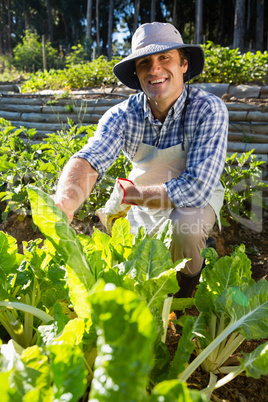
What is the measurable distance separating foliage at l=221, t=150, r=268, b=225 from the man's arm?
1571mm

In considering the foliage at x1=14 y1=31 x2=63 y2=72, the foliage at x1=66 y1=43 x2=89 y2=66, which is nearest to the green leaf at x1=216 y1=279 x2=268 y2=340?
the foliage at x1=66 y1=43 x2=89 y2=66

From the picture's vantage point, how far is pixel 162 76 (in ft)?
6.84

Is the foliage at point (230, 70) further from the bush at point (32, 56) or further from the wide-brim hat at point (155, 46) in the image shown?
the bush at point (32, 56)

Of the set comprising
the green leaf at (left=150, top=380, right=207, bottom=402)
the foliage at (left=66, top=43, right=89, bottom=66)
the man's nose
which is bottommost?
the green leaf at (left=150, top=380, right=207, bottom=402)

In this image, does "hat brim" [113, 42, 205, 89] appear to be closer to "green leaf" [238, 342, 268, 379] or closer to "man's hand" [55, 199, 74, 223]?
"man's hand" [55, 199, 74, 223]

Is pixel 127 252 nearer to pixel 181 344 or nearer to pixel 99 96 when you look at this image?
pixel 181 344

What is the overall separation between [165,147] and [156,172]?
17 cm

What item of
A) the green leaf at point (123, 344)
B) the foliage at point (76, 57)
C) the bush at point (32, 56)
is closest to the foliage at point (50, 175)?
the green leaf at point (123, 344)

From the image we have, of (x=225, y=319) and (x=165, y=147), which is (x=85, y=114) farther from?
(x=225, y=319)

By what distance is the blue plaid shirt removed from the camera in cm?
190

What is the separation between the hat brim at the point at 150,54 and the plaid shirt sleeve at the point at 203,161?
36cm

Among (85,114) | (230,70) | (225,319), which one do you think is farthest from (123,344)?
(230,70)

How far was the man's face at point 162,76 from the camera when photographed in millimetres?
2090

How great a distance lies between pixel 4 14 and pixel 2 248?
32636mm
